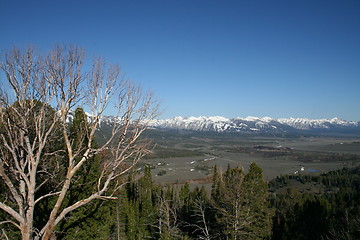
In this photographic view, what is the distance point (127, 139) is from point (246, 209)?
1198cm

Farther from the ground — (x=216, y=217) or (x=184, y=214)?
(x=216, y=217)

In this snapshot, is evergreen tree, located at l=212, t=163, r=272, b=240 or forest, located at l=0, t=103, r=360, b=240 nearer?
forest, located at l=0, t=103, r=360, b=240

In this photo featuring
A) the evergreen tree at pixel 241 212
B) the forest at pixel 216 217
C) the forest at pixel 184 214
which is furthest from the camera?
the evergreen tree at pixel 241 212

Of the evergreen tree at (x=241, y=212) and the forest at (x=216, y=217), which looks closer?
the forest at (x=216, y=217)

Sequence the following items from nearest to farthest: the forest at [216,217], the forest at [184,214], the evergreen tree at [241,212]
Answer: the forest at [184,214], the forest at [216,217], the evergreen tree at [241,212]

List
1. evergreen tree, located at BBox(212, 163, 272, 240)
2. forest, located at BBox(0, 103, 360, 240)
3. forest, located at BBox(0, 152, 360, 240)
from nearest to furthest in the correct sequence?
forest, located at BBox(0, 103, 360, 240) < forest, located at BBox(0, 152, 360, 240) < evergreen tree, located at BBox(212, 163, 272, 240)

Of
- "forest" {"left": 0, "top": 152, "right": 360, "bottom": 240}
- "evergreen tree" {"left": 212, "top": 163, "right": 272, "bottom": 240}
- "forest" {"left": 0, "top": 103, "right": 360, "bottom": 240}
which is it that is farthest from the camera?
"evergreen tree" {"left": 212, "top": 163, "right": 272, "bottom": 240}

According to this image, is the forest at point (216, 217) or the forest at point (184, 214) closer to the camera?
the forest at point (184, 214)

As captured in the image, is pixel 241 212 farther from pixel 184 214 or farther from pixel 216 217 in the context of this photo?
pixel 184 214

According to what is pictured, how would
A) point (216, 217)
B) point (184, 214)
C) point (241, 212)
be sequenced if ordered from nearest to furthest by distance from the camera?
point (241, 212) < point (216, 217) < point (184, 214)

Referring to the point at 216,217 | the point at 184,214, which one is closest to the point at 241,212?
the point at 216,217

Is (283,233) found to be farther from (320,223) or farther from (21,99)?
(21,99)

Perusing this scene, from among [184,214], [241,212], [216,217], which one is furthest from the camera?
[184,214]

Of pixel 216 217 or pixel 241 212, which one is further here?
pixel 216 217
